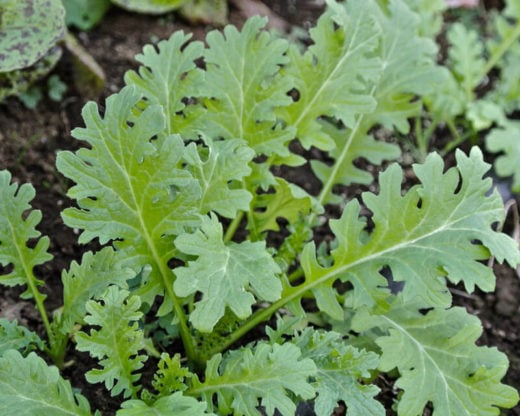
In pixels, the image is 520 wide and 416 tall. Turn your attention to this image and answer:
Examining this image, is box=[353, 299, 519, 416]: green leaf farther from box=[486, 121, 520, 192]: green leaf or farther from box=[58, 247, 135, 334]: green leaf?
box=[486, 121, 520, 192]: green leaf

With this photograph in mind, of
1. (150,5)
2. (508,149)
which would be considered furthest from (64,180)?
(508,149)

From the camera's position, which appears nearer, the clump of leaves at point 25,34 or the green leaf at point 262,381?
the green leaf at point 262,381

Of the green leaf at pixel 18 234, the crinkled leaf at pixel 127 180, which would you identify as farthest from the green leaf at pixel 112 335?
the green leaf at pixel 18 234

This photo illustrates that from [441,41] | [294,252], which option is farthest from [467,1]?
[294,252]

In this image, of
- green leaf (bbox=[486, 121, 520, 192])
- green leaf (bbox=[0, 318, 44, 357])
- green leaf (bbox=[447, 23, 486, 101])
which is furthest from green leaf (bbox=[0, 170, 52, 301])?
green leaf (bbox=[447, 23, 486, 101])

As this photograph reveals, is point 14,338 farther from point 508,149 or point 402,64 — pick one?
point 508,149

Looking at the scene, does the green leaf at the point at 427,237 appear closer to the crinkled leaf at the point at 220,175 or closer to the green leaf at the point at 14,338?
the crinkled leaf at the point at 220,175

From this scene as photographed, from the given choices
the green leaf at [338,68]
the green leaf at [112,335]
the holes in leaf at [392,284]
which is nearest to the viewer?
the green leaf at [112,335]
